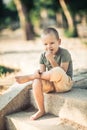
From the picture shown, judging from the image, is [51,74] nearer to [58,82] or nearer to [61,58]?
[58,82]

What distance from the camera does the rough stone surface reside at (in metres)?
4.55

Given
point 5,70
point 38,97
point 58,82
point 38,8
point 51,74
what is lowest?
point 5,70

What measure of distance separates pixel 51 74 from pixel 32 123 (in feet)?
2.35

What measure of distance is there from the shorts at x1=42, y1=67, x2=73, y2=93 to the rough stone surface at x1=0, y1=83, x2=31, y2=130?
0.49 metres

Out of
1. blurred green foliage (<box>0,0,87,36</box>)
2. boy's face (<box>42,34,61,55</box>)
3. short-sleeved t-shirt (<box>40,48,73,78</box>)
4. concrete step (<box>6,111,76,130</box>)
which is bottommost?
concrete step (<box>6,111,76,130</box>)

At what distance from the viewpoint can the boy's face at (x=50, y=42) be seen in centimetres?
435

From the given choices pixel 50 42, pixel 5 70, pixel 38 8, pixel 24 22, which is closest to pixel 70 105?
pixel 50 42

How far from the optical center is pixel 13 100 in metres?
4.62

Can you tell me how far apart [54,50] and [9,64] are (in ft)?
13.0

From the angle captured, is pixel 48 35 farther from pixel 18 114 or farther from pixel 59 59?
pixel 18 114

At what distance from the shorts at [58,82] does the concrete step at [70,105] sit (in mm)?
89

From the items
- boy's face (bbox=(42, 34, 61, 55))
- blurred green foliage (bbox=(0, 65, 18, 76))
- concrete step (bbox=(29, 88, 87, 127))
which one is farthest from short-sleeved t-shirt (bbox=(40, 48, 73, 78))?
blurred green foliage (bbox=(0, 65, 18, 76))

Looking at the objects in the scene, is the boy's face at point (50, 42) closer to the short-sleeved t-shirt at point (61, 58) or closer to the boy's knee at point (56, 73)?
the short-sleeved t-shirt at point (61, 58)

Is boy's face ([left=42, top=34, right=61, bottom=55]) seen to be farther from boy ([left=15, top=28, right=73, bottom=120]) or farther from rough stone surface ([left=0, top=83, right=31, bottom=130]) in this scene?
rough stone surface ([left=0, top=83, right=31, bottom=130])
